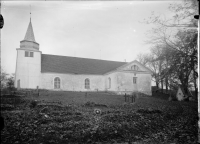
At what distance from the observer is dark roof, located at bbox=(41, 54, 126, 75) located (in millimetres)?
14772

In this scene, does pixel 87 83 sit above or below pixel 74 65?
below

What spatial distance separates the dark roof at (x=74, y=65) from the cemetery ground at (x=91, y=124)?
10737 mm

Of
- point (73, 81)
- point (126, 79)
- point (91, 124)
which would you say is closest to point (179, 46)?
point (91, 124)

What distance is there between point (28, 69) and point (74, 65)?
571 centimetres

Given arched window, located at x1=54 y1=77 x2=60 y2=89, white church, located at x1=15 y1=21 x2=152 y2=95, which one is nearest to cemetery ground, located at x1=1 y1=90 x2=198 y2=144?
white church, located at x1=15 y1=21 x2=152 y2=95

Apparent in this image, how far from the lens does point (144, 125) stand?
159 inches

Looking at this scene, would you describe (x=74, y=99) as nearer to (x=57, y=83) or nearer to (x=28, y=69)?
(x=28, y=69)

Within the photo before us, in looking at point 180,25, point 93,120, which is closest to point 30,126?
point 93,120

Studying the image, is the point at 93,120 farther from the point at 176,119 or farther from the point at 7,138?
the point at 176,119

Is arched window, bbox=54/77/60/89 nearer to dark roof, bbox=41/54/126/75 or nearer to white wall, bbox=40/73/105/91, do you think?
white wall, bbox=40/73/105/91

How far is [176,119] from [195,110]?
910 millimetres

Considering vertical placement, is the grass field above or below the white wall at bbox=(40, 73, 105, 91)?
below

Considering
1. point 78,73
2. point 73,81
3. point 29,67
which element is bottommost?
point 73,81

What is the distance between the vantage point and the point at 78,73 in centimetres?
1579
